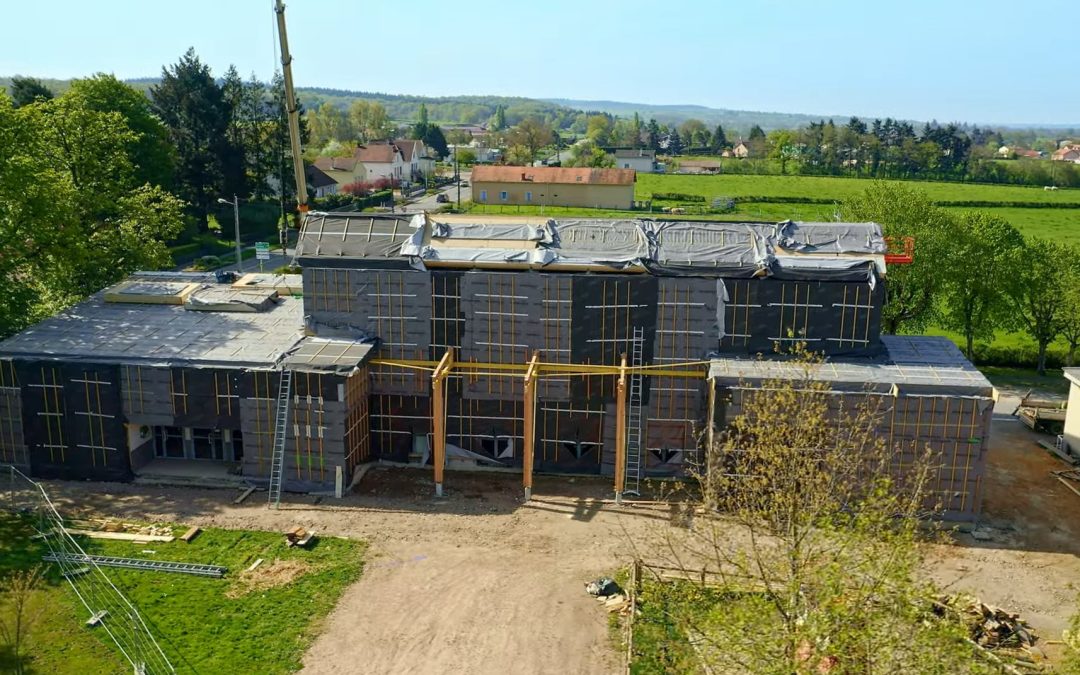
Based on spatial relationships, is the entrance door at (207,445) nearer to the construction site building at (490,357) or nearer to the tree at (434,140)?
the construction site building at (490,357)

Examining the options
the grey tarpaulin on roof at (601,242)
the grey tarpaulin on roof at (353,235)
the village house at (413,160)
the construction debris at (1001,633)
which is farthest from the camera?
the village house at (413,160)

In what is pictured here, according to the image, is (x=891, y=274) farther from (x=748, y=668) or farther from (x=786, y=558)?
(x=748, y=668)

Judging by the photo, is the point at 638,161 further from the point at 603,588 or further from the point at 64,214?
the point at 603,588

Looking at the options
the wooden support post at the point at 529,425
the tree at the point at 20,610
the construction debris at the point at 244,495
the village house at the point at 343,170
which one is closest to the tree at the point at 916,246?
the wooden support post at the point at 529,425

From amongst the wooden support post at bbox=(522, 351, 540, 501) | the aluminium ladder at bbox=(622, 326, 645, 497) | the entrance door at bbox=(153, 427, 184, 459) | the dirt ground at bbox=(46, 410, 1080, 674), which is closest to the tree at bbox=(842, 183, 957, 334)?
the dirt ground at bbox=(46, 410, 1080, 674)

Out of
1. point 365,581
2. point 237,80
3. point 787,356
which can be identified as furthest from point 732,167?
point 365,581
